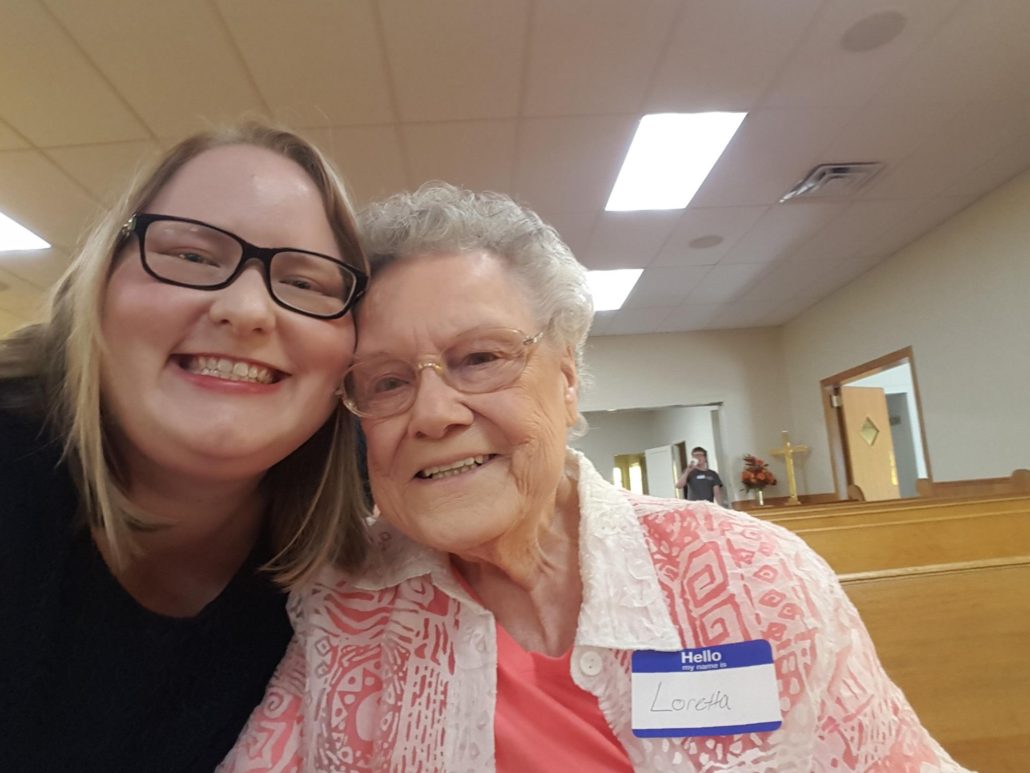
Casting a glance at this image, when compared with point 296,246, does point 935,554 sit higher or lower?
lower

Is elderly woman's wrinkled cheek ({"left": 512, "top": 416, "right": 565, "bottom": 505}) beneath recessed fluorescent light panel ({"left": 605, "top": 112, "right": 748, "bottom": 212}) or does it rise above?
beneath

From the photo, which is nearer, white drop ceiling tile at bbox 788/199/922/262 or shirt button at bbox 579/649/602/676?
shirt button at bbox 579/649/602/676

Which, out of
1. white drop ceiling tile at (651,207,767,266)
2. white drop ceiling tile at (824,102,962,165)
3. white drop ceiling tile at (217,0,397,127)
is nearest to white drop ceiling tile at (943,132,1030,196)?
white drop ceiling tile at (824,102,962,165)

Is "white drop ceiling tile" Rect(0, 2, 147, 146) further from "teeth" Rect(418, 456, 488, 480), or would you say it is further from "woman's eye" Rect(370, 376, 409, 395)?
"teeth" Rect(418, 456, 488, 480)

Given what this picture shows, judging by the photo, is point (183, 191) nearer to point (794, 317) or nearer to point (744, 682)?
point (744, 682)

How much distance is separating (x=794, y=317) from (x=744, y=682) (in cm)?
796

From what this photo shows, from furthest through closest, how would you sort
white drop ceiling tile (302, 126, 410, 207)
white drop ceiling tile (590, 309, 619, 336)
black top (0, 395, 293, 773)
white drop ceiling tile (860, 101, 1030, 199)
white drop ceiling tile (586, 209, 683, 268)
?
white drop ceiling tile (590, 309, 619, 336) < white drop ceiling tile (586, 209, 683, 268) < white drop ceiling tile (860, 101, 1030, 199) < white drop ceiling tile (302, 126, 410, 207) < black top (0, 395, 293, 773)

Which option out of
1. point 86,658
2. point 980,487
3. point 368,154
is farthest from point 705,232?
point 86,658

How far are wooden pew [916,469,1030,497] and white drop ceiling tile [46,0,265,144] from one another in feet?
14.2

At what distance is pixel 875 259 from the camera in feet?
20.3

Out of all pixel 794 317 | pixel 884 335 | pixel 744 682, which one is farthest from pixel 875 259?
pixel 744 682

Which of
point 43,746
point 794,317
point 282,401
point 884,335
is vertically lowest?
point 43,746

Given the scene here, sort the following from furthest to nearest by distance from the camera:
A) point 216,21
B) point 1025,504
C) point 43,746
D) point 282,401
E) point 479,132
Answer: point 479,132 < point 216,21 < point 1025,504 < point 282,401 < point 43,746

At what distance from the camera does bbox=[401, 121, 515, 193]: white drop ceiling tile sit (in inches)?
138
